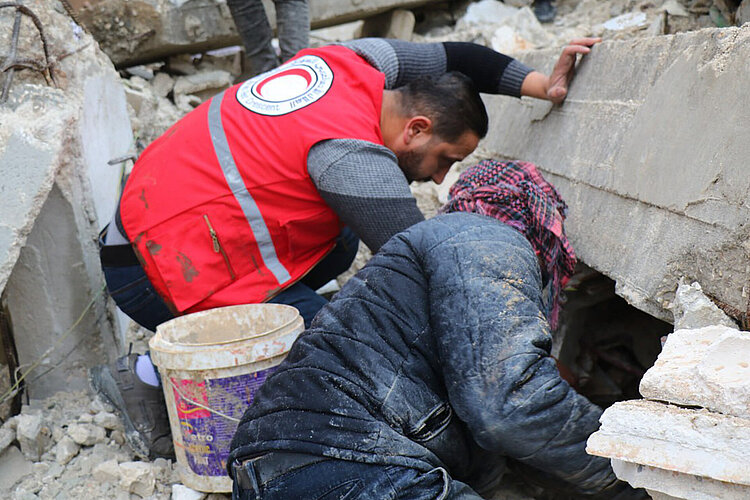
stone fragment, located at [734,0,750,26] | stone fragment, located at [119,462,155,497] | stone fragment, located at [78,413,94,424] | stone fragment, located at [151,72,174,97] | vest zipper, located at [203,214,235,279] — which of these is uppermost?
stone fragment, located at [734,0,750,26]

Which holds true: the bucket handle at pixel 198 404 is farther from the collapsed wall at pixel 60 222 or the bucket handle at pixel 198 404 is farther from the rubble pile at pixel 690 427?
the rubble pile at pixel 690 427

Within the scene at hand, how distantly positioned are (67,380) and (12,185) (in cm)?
105

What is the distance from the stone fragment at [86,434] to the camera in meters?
2.83

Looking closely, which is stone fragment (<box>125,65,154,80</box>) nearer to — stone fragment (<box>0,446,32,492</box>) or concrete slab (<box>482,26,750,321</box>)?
stone fragment (<box>0,446,32,492</box>)

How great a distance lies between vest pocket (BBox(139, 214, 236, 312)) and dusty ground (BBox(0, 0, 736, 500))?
651mm

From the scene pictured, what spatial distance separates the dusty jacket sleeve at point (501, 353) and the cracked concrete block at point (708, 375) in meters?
0.33

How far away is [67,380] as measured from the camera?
126 inches

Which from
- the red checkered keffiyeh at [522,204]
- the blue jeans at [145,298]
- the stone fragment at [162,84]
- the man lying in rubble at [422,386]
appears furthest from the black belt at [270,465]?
the stone fragment at [162,84]

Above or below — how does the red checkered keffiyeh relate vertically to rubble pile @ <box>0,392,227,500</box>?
above

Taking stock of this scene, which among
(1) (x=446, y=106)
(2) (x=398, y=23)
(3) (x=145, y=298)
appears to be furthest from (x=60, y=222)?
(2) (x=398, y=23)

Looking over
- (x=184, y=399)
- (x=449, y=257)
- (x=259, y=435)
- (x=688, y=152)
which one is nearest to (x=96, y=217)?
(x=184, y=399)

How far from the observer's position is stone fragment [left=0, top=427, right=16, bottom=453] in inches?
107

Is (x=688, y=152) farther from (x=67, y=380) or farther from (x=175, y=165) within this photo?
(x=67, y=380)

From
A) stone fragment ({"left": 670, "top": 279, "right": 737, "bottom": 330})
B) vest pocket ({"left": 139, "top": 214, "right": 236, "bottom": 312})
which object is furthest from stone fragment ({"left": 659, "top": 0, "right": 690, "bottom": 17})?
vest pocket ({"left": 139, "top": 214, "right": 236, "bottom": 312})
